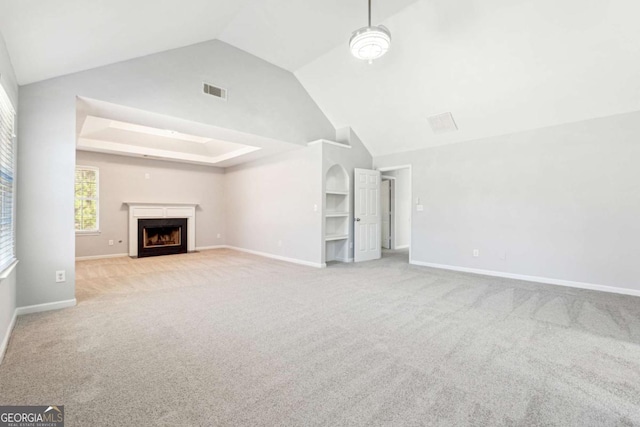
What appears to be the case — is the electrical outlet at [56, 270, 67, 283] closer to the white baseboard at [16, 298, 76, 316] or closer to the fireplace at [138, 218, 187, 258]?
the white baseboard at [16, 298, 76, 316]

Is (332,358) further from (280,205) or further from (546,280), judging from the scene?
(280,205)

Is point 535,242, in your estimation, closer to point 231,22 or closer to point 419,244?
point 419,244

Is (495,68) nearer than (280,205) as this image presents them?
Yes

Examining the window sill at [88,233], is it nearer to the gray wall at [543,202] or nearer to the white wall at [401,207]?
the gray wall at [543,202]

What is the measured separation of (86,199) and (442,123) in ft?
26.4

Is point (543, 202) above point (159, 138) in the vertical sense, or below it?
below

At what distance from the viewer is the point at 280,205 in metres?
6.79

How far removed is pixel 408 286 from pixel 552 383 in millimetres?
2440

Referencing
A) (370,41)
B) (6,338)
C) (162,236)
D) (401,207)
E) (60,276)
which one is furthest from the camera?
(401,207)

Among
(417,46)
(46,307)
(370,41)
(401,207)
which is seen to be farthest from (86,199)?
(401,207)

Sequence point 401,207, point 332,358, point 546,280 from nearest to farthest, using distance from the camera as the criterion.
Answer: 1. point 332,358
2. point 546,280
3. point 401,207

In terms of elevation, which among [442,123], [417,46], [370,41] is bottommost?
[442,123]

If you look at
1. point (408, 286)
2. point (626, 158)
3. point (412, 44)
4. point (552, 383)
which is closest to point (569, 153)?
point (626, 158)

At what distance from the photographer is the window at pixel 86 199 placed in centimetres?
669
